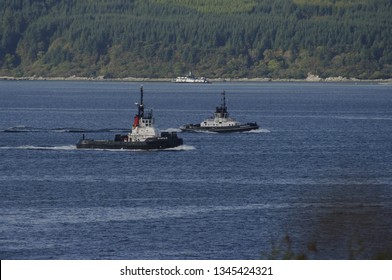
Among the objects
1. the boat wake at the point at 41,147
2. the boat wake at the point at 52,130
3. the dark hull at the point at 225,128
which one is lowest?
the boat wake at the point at 52,130

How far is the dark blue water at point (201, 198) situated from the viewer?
181ft

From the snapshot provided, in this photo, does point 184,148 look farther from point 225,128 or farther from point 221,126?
point 221,126

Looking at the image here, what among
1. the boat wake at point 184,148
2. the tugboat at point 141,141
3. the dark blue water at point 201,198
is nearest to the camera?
the dark blue water at point 201,198

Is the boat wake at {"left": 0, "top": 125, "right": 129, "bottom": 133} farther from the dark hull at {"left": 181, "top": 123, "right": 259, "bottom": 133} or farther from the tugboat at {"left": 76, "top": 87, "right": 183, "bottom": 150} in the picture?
the tugboat at {"left": 76, "top": 87, "right": 183, "bottom": 150}

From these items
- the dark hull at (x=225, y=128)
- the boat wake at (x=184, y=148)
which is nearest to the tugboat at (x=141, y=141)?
the boat wake at (x=184, y=148)

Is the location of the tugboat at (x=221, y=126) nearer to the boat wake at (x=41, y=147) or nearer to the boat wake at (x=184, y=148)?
the boat wake at (x=184, y=148)

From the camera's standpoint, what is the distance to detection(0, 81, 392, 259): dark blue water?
181 ft

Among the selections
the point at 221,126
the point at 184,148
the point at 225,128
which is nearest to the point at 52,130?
the point at 221,126

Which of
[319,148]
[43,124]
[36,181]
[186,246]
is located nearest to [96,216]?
[186,246]

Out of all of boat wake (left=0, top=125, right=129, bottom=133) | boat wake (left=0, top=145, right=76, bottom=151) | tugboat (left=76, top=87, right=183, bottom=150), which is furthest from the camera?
boat wake (left=0, top=125, right=129, bottom=133)

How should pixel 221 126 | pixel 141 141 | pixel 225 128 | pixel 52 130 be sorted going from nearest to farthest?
pixel 141 141 → pixel 52 130 → pixel 225 128 → pixel 221 126

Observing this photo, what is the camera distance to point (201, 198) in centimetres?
7781

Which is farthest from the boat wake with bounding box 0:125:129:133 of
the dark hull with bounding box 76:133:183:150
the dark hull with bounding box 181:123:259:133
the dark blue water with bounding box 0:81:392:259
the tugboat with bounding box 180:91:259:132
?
the dark hull with bounding box 76:133:183:150
